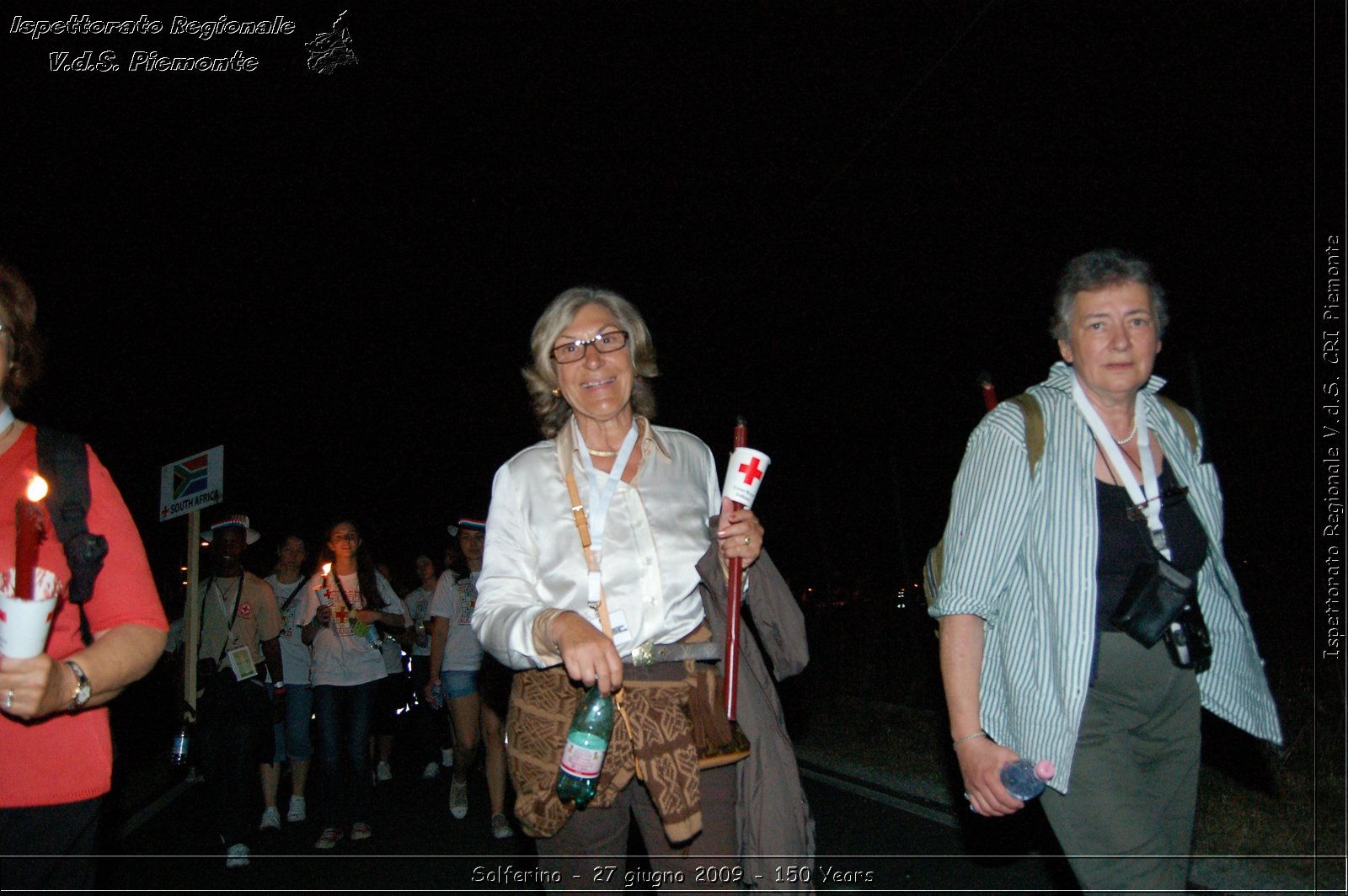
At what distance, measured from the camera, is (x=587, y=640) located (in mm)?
2809

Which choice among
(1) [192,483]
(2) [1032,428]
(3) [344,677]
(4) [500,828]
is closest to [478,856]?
(4) [500,828]

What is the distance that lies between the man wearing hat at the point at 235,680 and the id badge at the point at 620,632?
5828mm

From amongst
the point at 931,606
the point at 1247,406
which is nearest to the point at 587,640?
the point at 931,606

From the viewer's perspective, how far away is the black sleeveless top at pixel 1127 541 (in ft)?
9.56

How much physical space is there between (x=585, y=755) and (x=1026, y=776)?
116cm

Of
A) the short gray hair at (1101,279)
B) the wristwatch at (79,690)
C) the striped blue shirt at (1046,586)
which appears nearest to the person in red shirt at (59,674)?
the wristwatch at (79,690)

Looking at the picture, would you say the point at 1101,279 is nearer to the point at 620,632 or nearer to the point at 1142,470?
the point at 1142,470

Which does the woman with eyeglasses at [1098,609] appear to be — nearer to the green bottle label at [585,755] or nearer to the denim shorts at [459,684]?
the green bottle label at [585,755]

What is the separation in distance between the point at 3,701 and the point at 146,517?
88.7ft

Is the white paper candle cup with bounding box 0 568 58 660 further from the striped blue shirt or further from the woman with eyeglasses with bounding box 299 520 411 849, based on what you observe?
the woman with eyeglasses with bounding box 299 520 411 849

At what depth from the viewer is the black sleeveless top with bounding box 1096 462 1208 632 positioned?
2914 mm

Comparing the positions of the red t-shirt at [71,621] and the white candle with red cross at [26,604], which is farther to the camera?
the red t-shirt at [71,621]

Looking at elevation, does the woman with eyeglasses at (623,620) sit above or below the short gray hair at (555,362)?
below

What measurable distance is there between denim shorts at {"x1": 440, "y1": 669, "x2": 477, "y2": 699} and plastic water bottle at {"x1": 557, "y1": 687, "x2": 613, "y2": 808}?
6281 mm
